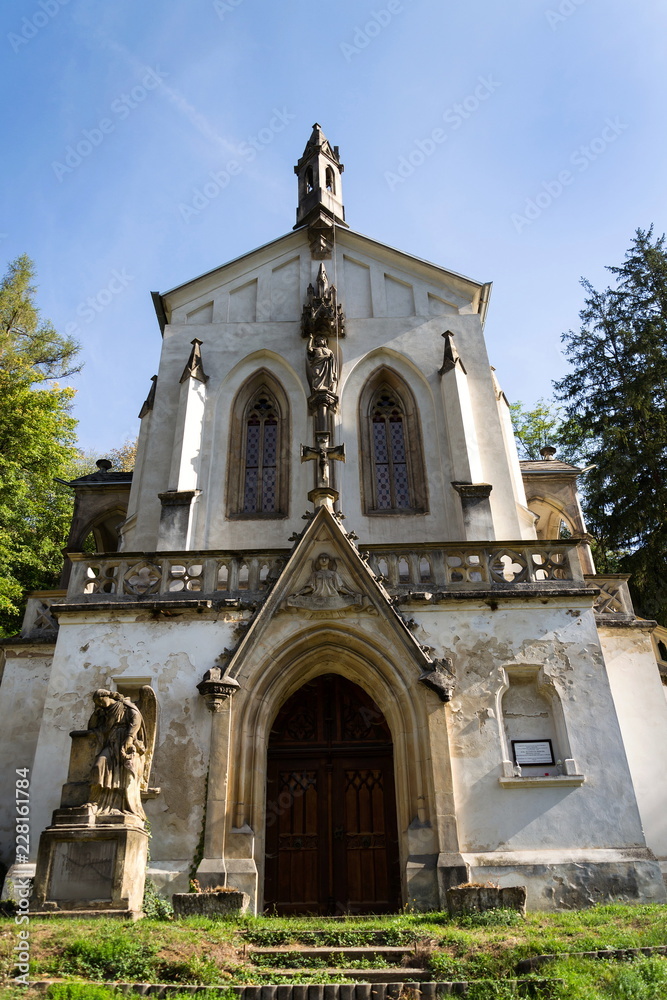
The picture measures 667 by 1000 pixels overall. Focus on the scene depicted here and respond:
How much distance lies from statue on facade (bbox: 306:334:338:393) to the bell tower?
500 cm

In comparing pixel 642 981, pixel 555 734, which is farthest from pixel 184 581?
pixel 642 981

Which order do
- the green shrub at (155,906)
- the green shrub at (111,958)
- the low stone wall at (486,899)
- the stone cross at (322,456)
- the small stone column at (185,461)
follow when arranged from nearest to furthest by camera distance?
the green shrub at (111,958)
the low stone wall at (486,899)
the green shrub at (155,906)
the stone cross at (322,456)
the small stone column at (185,461)

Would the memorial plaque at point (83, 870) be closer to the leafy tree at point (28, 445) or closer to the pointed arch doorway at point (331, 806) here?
the pointed arch doorway at point (331, 806)

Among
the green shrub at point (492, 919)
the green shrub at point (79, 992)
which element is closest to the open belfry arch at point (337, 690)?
the green shrub at point (492, 919)

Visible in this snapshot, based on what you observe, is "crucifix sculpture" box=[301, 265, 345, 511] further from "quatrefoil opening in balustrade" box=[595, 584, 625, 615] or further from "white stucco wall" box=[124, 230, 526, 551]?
"quatrefoil opening in balustrade" box=[595, 584, 625, 615]

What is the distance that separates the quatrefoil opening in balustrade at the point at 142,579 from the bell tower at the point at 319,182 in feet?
38.0

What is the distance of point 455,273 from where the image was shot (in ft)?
64.9

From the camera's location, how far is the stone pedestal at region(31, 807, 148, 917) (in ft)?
29.2

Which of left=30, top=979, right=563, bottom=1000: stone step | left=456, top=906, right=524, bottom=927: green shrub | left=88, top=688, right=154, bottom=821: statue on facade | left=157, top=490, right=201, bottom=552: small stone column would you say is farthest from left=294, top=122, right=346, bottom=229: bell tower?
left=30, top=979, right=563, bottom=1000: stone step

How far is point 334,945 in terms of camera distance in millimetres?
8258

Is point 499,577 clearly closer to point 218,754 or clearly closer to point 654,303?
point 218,754

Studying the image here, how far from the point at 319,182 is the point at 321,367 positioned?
8014 mm

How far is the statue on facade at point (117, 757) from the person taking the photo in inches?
380

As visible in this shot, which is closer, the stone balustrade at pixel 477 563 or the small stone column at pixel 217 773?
the small stone column at pixel 217 773
